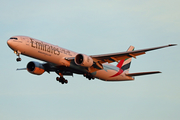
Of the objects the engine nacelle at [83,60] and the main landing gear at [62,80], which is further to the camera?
the main landing gear at [62,80]

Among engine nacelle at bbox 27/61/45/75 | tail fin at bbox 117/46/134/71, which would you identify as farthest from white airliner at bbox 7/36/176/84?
tail fin at bbox 117/46/134/71

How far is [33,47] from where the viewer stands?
3953 centimetres

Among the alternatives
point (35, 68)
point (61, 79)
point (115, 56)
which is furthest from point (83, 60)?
point (35, 68)

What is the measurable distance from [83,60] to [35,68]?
8.45m

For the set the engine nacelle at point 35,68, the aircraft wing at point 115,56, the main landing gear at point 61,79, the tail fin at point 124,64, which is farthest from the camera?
the tail fin at point 124,64

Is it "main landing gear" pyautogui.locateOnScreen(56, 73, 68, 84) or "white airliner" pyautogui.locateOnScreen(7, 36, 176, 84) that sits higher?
"white airliner" pyautogui.locateOnScreen(7, 36, 176, 84)

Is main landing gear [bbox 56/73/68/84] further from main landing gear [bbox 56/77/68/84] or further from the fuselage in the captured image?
the fuselage

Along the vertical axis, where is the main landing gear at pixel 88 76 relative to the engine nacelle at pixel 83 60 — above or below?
below

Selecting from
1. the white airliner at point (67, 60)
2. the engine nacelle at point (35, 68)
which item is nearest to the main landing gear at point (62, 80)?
the white airliner at point (67, 60)

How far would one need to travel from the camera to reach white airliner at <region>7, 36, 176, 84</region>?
129 feet

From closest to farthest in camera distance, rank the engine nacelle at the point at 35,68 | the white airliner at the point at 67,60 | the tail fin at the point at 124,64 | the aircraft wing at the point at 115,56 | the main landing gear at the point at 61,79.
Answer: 1. the white airliner at the point at 67,60
2. the aircraft wing at the point at 115,56
3. the engine nacelle at the point at 35,68
4. the main landing gear at the point at 61,79
5. the tail fin at the point at 124,64

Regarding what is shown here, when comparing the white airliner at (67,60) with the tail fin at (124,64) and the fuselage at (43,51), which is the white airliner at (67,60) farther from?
the tail fin at (124,64)

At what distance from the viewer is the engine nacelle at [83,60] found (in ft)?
136

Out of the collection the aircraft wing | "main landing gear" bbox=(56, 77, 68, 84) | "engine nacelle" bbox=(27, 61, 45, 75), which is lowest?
"main landing gear" bbox=(56, 77, 68, 84)
